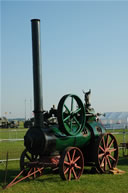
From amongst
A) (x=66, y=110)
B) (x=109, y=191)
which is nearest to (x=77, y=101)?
(x=66, y=110)

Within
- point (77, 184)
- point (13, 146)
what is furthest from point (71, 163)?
point (13, 146)

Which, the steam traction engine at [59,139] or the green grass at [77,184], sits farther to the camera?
the steam traction engine at [59,139]

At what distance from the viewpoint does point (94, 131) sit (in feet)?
34.9

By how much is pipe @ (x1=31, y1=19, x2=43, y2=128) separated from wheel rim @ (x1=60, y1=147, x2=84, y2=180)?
1.13m

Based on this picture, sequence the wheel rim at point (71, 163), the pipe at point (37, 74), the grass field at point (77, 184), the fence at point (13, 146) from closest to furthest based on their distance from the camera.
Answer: the grass field at point (77, 184) < the wheel rim at point (71, 163) < the pipe at point (37, 74) < the fence at point (13, 146)

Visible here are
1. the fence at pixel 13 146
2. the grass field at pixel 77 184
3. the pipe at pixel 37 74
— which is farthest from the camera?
the fence at pixel 13 146

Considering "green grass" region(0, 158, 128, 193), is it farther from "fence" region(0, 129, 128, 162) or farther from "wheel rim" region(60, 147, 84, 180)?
"fence" region(0, 129, 128, 162)

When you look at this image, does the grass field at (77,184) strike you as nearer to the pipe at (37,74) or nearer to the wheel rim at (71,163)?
the wheel rim at (71,163)

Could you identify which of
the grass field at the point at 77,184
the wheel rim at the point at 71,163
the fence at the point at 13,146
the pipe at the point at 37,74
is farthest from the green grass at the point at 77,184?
the fence at the point at 13,146

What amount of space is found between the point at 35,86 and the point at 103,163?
346 cm

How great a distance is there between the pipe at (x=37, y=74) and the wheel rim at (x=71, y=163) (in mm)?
1129

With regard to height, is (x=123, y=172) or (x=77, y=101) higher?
(x=77, y=101)

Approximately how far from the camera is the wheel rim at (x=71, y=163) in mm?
8754

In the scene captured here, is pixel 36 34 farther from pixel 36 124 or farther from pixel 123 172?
pixel 123 172
